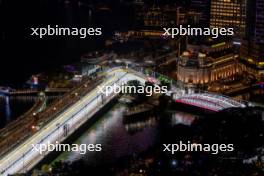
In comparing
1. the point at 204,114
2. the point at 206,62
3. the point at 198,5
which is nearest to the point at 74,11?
the point at 198,5

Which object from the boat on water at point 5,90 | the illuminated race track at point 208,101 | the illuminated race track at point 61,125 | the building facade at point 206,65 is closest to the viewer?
the illuminated race track at point 61,125

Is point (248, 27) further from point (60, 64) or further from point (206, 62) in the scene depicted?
point (60, 64)
